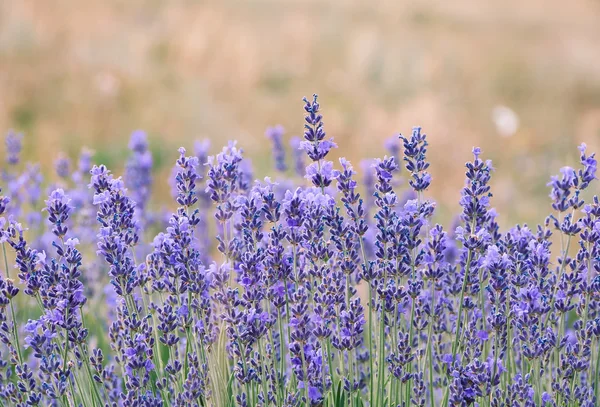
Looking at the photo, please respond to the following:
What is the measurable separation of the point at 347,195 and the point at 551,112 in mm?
10069

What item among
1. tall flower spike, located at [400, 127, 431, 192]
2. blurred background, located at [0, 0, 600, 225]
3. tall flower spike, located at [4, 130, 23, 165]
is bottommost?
tall flower spike, located at [400, 127, 431, 192]

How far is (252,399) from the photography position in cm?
216

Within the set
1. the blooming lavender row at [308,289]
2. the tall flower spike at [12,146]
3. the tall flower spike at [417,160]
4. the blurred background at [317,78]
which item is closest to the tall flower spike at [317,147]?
the blooming lavender row at [308,289]

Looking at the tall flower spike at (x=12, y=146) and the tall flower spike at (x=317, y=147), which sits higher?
the tall flower spike at (x=12, y=146)

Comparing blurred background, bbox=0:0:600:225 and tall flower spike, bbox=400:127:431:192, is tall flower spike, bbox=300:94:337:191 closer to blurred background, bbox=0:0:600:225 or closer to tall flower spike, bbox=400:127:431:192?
tall flower spike, bbox=400:127:431:192

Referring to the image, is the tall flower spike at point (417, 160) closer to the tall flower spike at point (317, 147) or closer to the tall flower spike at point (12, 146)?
the tall flower spike at point (317, 147)

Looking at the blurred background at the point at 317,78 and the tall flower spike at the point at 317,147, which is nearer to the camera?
the tall flower spike at the point at 317,147

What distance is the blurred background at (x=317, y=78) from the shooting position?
9.93 m

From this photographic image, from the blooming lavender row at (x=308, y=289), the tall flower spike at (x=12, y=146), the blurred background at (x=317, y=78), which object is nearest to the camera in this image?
the blooming lavender row at (x=308, y=289)

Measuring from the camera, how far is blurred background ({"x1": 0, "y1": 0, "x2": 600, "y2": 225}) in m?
9.93

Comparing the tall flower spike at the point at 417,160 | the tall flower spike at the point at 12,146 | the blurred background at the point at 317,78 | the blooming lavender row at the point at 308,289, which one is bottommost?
the blooming lavender row at the point at 308,289

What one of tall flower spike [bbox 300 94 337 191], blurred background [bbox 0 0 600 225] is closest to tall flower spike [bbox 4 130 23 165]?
tall flower spike [bbox 300 94 337 191]

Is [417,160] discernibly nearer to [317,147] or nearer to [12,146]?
[317,147]

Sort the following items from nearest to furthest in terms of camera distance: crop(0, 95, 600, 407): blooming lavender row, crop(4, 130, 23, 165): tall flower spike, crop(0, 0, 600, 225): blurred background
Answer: crop(0, 95, 600, 407): blooming lavender row → crop(4, 130, 23, 165): tall flower spike → crop(0, 0, 600, 225): blurred background
